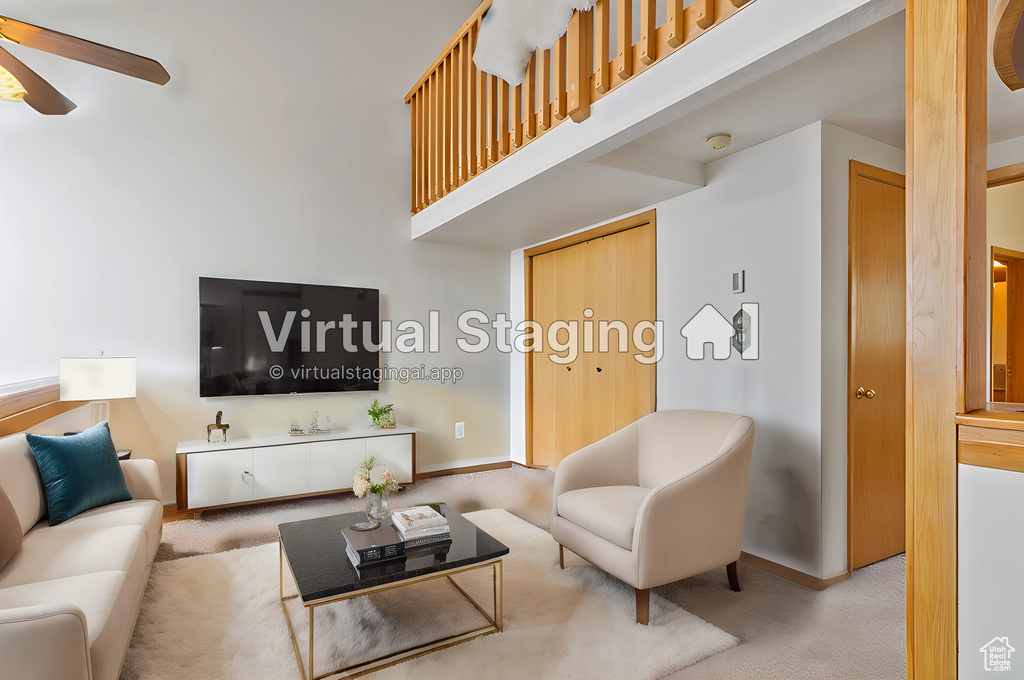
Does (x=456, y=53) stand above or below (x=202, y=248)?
above

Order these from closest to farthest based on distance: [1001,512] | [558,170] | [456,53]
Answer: [1001,512]
[558,170]
[456,53]

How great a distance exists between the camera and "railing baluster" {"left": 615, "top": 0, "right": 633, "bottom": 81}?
6.67ft

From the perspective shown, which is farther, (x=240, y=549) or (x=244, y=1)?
(x=244, y=1)

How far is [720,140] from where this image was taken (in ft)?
9.05

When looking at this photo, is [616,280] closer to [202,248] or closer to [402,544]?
[402,544]

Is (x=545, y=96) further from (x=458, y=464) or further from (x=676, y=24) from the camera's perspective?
(x=458, y=464)

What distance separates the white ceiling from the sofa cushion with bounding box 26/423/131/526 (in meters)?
2.78

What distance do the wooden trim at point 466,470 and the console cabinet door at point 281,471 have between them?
1043 mm

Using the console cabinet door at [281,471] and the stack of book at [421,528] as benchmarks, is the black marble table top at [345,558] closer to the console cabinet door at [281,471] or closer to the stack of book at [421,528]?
the stack of book at [421,528]

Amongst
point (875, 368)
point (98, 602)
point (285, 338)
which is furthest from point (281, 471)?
point (875, 368)

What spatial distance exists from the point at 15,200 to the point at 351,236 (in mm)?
2041

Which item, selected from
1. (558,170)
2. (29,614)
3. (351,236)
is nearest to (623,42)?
(558,170)

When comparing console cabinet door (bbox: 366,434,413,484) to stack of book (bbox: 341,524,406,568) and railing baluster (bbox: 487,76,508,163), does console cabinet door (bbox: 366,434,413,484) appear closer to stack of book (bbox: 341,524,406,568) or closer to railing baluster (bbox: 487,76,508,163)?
stack of book (bbox: 341,524,406,568)

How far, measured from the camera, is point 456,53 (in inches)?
142
